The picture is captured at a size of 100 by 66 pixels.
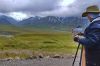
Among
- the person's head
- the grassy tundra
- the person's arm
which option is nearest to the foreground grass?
the grassy tundra

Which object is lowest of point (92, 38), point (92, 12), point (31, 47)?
point (31, 47)

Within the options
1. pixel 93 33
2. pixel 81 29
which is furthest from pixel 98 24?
pixel 81 29

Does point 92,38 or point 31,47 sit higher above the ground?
point 92,38

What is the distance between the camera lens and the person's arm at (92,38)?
5105 millimetres

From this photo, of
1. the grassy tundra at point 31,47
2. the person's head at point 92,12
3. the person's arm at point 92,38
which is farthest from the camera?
the grassy tundra at point 31,47

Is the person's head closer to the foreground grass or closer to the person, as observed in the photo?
the person

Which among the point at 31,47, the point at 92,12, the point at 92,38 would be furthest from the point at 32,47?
the point at 92,38

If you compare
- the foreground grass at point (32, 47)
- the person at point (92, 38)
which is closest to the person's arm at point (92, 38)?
the person at point (92, 38)

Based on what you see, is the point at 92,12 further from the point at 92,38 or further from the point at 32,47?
the point at 32,47

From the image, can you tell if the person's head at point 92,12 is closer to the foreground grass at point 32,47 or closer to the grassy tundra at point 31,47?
the grassy tundra at point 31,47

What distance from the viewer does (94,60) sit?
528 centimetres

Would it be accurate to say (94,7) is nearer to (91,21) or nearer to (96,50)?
(91,21)

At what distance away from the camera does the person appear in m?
5.13

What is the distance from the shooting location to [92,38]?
512cm
